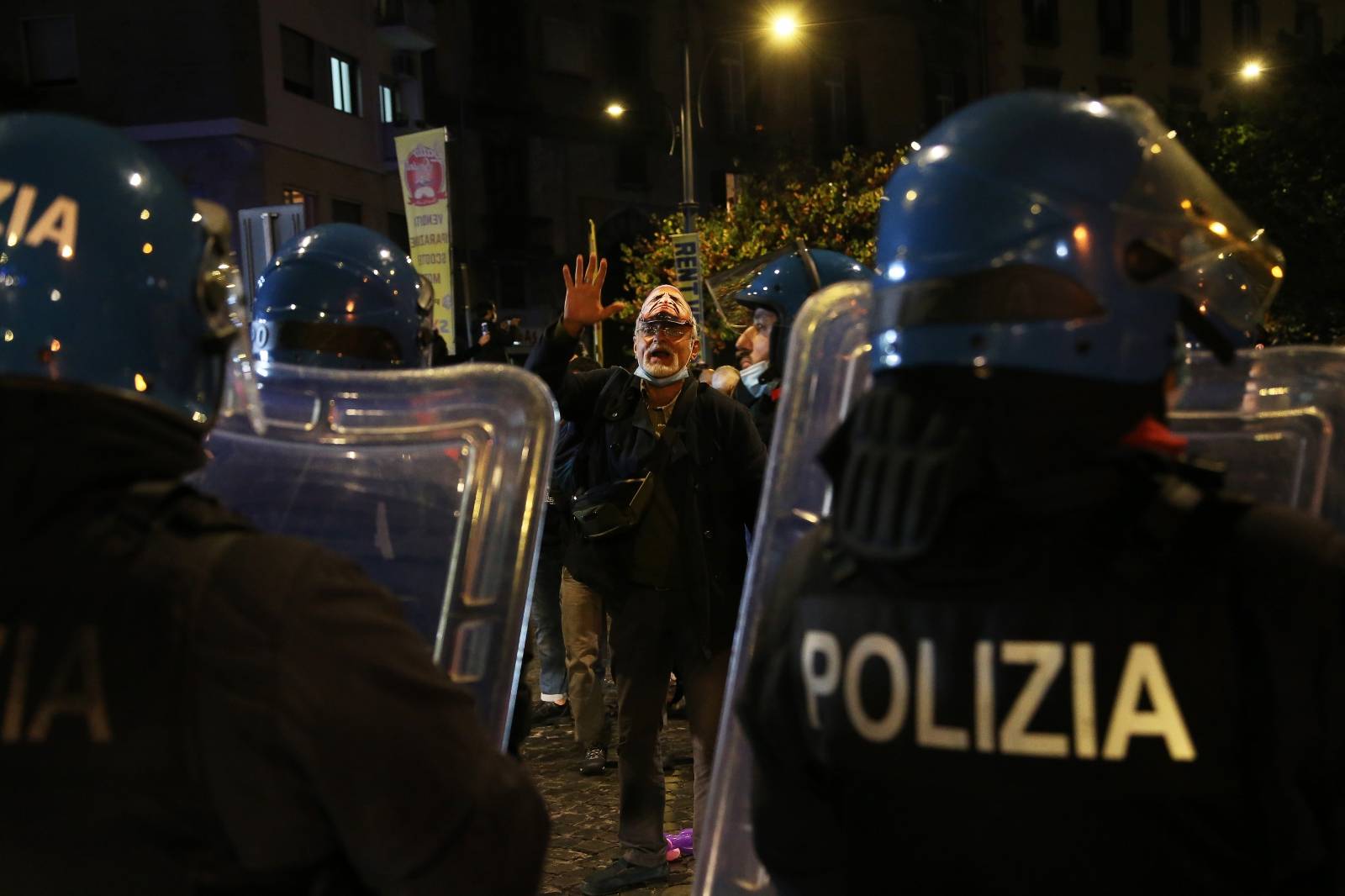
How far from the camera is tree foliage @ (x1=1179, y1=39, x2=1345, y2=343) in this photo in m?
17.5

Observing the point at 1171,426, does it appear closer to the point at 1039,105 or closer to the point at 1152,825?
the point at 1039,105

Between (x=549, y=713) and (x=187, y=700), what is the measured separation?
227 inches

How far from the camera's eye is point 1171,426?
1.97m

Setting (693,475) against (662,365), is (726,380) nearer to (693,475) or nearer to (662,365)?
(662,365)

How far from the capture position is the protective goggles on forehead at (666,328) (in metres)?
4.92

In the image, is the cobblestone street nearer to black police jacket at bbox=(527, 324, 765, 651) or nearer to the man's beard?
black police jacket at bbox=(527, 324, 765, 651)

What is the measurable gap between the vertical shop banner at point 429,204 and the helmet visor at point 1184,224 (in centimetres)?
914

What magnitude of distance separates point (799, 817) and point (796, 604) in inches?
11.1

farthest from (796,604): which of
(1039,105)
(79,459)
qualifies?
(79,459)

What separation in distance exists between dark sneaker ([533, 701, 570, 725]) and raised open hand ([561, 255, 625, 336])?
3.34m

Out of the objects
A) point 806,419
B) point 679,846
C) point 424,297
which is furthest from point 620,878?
point 806,419

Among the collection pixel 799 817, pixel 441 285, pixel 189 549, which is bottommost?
pixel 799 817

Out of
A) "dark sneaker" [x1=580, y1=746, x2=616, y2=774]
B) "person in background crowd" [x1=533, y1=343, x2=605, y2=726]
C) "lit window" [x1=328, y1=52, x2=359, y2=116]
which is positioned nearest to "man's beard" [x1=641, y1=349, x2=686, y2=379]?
"person in background crowd" [x1=533, y1=343, x2=605, y2=726]

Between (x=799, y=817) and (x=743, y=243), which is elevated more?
(x=743, y=243)
